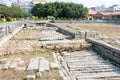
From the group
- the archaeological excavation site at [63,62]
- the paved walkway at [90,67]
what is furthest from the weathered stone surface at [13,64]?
the paved walkway at [90,67]

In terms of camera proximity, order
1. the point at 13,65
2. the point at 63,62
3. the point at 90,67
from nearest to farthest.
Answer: the point at 13,65 < the point at 90,67 < the point at 63,62

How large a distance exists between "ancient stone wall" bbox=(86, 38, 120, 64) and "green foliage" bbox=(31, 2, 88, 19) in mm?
50519

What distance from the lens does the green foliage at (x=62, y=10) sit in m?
62.0

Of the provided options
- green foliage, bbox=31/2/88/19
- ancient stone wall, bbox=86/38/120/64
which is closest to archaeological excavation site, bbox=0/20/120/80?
ancient stone wall, bbox=86/38/120/64

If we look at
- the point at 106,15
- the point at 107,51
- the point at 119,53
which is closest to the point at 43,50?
the point at 107,51

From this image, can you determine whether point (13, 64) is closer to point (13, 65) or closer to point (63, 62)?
point (13, 65)

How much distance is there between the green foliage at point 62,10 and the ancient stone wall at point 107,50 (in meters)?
50.5

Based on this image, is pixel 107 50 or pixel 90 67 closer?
pixel 90 67

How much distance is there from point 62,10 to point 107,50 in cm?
5317

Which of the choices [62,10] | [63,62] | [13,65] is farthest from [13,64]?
[62,10]

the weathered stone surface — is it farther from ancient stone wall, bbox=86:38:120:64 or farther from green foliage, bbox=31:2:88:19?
green foliage, bbox=31:2:88:19

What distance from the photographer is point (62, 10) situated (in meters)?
62.6

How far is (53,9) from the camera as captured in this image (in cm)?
6175

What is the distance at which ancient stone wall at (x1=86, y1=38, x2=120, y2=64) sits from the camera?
918 cm
